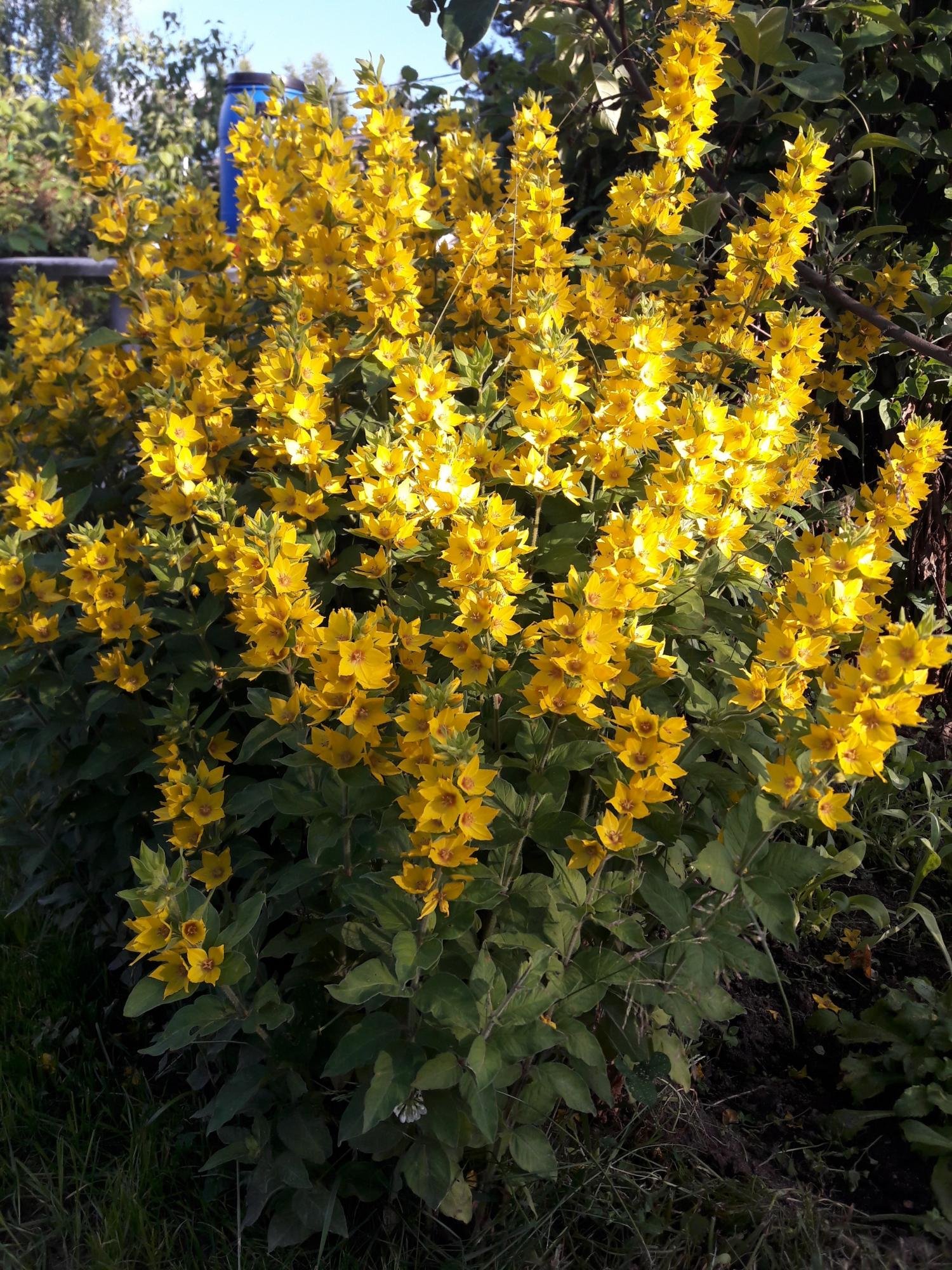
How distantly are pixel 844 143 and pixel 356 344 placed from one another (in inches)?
76.3

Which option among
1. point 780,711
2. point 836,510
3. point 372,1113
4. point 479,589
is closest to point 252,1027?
point 372,1113

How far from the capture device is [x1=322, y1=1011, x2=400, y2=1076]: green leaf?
4.94 ft

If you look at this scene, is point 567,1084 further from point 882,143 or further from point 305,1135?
point 882,143

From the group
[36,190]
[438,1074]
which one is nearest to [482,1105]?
[438,1074]

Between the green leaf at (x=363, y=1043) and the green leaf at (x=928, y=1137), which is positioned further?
the green leaf at (x=928, y=1137)

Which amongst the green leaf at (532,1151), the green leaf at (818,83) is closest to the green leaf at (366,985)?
the green leaf at (532,1151)

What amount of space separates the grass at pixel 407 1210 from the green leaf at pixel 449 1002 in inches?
22.7

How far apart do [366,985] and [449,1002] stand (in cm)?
12

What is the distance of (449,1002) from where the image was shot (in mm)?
1409

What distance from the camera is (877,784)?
2.81 meters

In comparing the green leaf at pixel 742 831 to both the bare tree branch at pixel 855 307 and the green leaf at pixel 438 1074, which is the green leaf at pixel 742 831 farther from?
the bare tree branch at pixel 855 307

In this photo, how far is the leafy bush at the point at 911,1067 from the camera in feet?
6.23

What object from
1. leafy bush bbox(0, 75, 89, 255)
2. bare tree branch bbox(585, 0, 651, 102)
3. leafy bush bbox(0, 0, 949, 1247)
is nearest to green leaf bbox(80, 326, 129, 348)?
leafy bush bbox(0, 0, 949, 1247)

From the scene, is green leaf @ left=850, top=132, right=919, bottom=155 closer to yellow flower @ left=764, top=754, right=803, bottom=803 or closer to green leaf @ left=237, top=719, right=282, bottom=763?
yellow flower @ left=764, top=754, right=803, bottom=803
